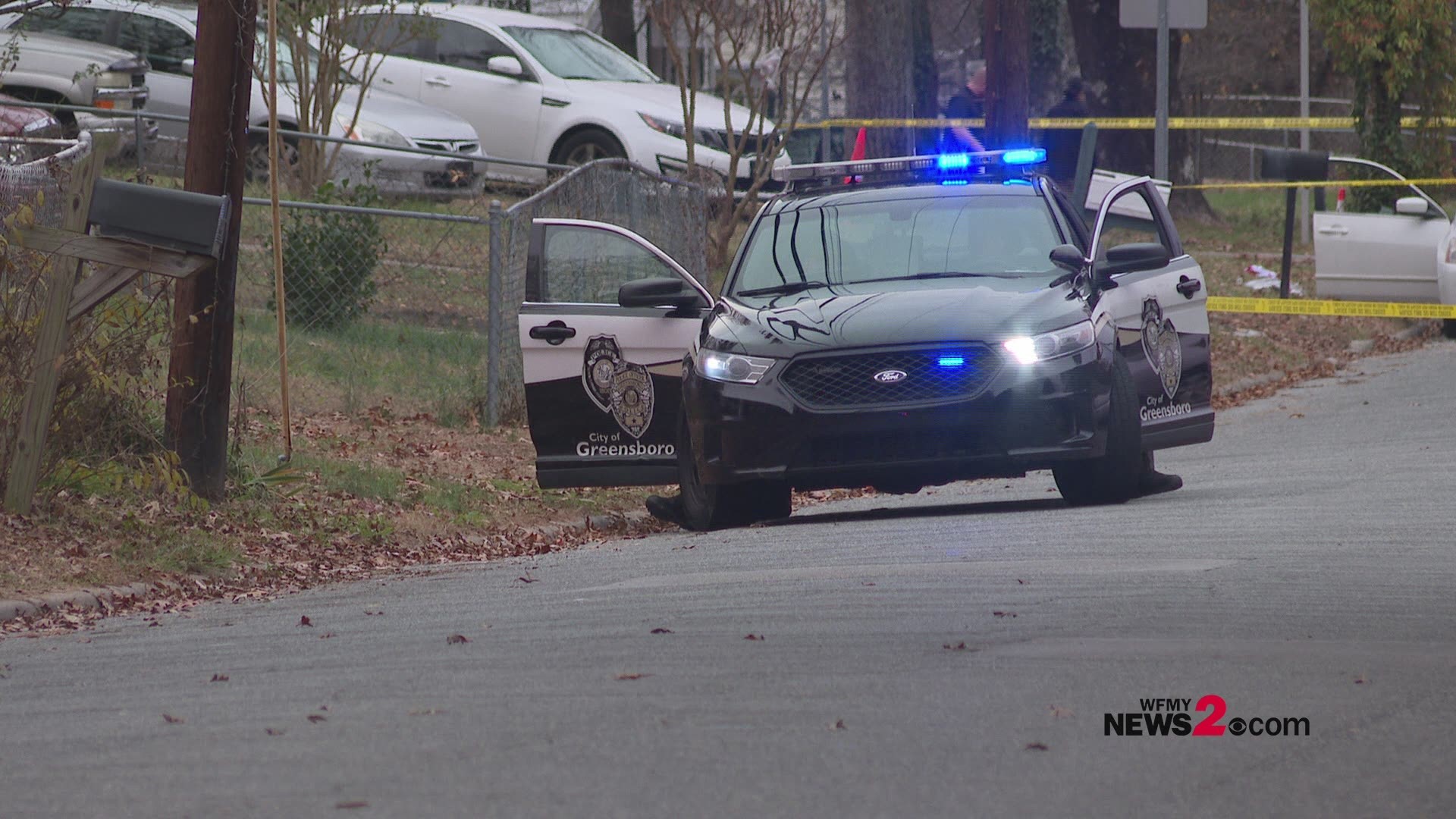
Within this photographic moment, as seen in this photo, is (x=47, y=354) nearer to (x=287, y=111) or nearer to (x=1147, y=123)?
(x=287, y=111)

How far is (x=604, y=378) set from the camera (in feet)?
36.4

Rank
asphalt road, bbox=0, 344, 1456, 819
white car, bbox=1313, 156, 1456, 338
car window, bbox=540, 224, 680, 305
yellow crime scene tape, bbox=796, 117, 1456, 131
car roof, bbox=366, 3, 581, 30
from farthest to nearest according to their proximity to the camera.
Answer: car roof, bbox=366, 3, 581, 30 < yellow crime scene tape, bbox=796, 117, 1456, 131 < white car, bbox=1313, 156, 1456, 338 < car window, bbox=540, 224, 680, 305 < asphalt road, bbox=0, 344, 1456, 819

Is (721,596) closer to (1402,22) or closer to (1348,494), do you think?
(1348,494)

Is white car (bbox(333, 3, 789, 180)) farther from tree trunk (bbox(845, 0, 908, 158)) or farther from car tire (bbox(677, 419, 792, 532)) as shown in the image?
car tire (bbox(677, 419, 792, 532))

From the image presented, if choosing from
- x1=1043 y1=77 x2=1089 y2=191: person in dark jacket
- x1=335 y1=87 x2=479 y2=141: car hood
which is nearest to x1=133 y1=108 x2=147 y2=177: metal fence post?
x1=335 y1=87 x2=479 y2=141: car hood

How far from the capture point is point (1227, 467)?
12852 mm

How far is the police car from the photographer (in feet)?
31.0

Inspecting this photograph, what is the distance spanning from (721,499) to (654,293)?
1086 mm

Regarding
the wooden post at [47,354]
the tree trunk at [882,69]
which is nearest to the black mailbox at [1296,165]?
the tree trunk at [882,69]

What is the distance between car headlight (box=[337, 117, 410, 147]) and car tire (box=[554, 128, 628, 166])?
224cm

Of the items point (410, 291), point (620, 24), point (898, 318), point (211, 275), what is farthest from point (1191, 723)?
point (620, 24)

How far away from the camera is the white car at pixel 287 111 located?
19.8 metres

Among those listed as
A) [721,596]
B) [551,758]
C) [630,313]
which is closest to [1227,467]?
[630,313]

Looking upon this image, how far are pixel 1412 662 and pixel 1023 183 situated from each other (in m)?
5.36
